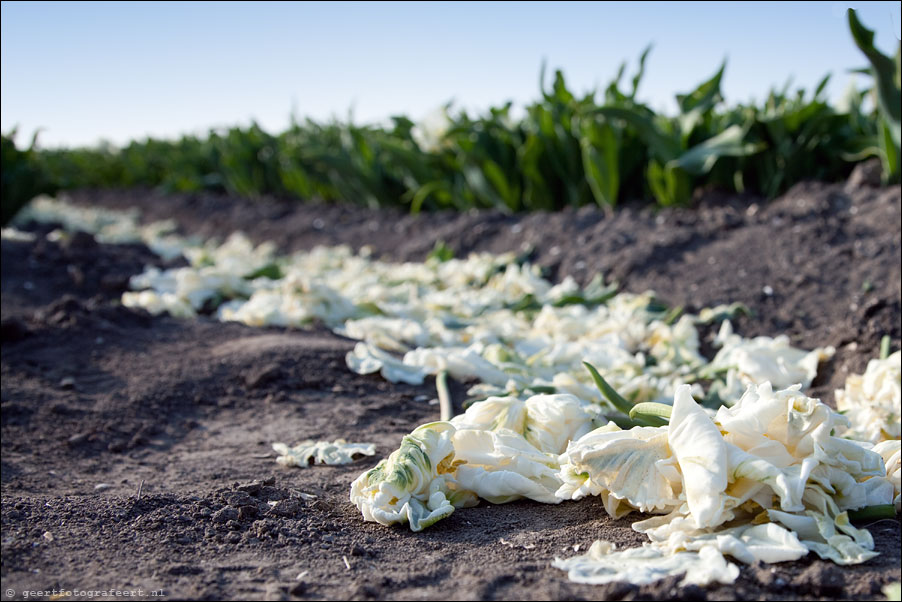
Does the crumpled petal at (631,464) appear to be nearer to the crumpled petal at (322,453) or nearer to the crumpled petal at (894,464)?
the crumpled petal at (894,464)

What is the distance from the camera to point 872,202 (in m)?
4.47

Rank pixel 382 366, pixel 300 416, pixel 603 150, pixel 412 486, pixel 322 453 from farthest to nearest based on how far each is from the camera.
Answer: pixel 603 150
pixel 382 366
pixel 300 416
pixel 322 453
pixel 412 486

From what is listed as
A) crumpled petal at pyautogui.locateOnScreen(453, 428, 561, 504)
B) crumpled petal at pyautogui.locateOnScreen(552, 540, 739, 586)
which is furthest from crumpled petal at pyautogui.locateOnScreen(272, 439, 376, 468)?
crumpled petal at pyautogui.locateOnScreen(552, 540, 739, 586)

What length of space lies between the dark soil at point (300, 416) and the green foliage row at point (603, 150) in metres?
0.26

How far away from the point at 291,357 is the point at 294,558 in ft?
6.00

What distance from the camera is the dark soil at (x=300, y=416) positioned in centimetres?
145

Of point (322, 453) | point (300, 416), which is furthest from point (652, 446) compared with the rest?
point (300, 416)

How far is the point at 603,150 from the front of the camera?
552cm

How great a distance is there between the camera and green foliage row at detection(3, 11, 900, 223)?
5.04m

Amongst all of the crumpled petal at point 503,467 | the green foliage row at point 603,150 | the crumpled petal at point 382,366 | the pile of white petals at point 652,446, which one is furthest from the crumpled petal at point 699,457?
the green foliage row at point 603,150

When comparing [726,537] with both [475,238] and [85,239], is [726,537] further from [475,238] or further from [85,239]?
[85,239]

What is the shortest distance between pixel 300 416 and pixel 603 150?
3.32 metres

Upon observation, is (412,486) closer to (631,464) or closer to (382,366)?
(631,464)

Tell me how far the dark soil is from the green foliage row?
0.86ft
